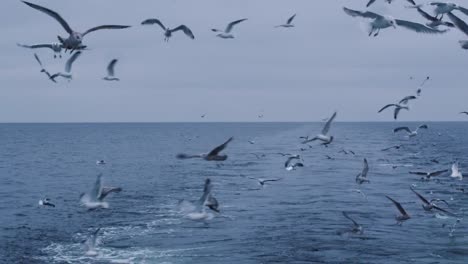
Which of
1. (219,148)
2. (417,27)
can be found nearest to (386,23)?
(417,27)

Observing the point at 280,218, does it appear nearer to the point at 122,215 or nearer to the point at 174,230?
the point at 174,230

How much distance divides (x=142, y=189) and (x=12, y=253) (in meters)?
31.3

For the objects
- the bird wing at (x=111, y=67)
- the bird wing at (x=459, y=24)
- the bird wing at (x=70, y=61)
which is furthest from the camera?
the bird wing at (x=111, y=67)

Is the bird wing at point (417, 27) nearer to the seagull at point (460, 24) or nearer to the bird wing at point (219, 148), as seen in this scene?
the seagull at point (460, 24)

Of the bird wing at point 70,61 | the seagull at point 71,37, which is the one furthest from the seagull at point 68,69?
the seagull at point 71,37

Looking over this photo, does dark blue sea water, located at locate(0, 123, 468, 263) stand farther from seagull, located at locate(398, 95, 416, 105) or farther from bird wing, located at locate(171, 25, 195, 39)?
bird wing, located at locate(171, 25, 195, 39)

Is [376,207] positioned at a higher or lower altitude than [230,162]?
lower

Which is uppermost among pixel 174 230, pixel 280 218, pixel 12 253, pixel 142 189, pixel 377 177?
pixel 377 177

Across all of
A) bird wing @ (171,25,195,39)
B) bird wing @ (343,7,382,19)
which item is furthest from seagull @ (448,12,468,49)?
bird wing @ (171,25,195,39)

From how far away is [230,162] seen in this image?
105125mm

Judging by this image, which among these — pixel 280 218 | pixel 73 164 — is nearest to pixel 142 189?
pixel 280 218

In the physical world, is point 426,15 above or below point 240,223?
below

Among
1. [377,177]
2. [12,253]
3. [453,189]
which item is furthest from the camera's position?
[377,177]

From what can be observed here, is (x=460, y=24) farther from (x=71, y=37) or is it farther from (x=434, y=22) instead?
(x=71, y=37)
